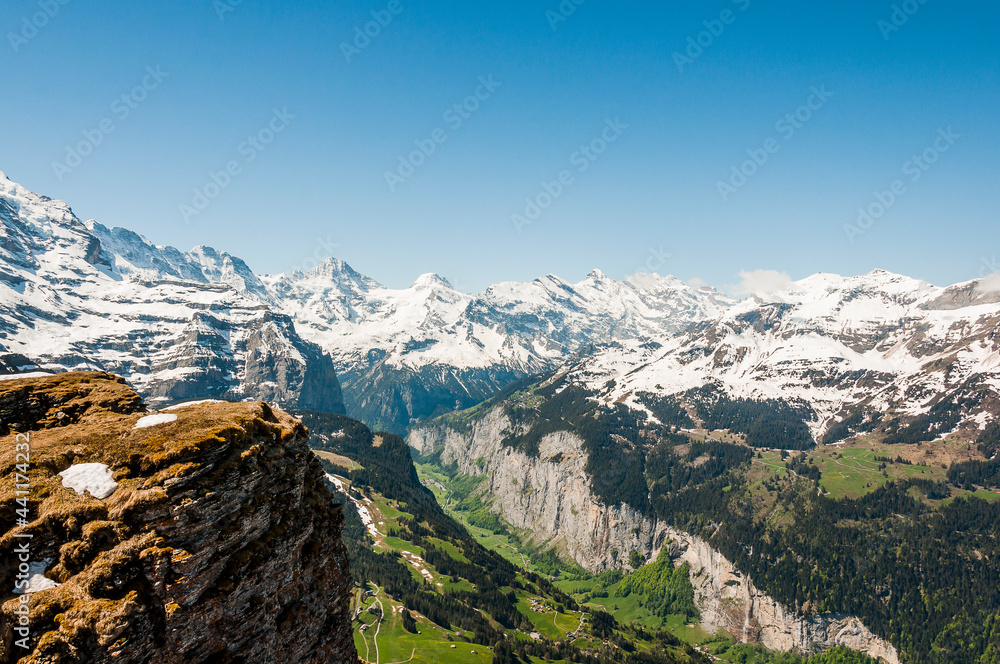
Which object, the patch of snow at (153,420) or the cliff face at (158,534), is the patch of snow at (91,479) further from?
the patch of snow at (153,420)

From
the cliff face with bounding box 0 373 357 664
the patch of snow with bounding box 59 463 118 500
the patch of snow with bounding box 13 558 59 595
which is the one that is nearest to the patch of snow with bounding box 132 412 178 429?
the cliff face with bounding box 0 373 357 664

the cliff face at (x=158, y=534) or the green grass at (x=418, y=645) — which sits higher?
the cliff face at (x=158, y=534)

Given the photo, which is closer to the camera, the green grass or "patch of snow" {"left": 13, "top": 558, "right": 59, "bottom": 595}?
"patch of snow" {"left": 13, "top": 558, "right": 59, "bottom": 595}

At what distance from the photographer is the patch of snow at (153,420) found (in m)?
23.0

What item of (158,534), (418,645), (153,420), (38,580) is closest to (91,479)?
(153,420)

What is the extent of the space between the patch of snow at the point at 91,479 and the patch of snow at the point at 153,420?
235 cm

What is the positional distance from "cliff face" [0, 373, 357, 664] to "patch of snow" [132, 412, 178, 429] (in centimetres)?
12

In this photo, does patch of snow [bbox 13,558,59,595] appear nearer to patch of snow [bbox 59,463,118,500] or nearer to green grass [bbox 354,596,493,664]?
patch of snow [bbox 59,463,118,500]

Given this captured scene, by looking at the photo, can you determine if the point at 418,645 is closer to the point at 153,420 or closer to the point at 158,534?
the point at 153,420

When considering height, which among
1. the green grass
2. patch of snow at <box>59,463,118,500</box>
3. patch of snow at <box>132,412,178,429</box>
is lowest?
the green grass

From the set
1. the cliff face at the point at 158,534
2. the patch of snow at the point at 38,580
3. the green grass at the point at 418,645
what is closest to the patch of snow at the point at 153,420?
the cliff face at the point at 158,534

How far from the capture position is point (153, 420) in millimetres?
23656

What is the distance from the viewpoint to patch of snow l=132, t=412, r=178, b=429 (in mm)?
23048

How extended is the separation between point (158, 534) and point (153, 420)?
643 centimetres
